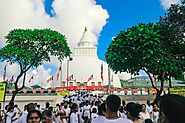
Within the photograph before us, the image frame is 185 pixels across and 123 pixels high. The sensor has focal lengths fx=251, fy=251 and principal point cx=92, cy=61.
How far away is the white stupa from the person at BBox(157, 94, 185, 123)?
5176 cm

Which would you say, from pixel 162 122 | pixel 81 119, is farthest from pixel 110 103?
pixel 81 119

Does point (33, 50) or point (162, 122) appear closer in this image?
point (162, 122)

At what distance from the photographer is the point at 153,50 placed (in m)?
20.4

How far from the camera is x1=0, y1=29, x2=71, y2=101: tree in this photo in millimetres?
25219

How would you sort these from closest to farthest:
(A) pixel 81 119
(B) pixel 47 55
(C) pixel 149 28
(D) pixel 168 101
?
(D) pixel 168 101
(A) pixel 81 119
(C) pixel 149 28
(B) pixel 47 55

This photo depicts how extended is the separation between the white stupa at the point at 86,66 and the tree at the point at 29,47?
2727 centimetres

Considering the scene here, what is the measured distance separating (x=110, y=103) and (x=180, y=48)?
19.0 meters

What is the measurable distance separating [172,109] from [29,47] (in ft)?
83.8

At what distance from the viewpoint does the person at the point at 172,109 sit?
6.25ft

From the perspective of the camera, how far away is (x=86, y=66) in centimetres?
6150

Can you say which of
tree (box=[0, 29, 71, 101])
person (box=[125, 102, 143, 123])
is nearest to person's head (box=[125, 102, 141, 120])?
person (box=[125, 102, 143, 123])

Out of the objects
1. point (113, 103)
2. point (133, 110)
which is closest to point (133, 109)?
point (133, 110)

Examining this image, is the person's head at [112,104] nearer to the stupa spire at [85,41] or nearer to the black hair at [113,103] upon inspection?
the black hair at [113,103]

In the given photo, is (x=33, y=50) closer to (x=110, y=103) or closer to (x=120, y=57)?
(x=120, y=57)
